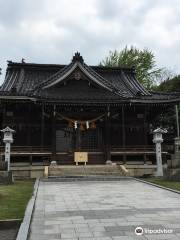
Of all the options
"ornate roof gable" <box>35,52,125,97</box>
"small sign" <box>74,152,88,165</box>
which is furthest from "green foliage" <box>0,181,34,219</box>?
"ornate roof gable" <box>35,52,125,97</box>

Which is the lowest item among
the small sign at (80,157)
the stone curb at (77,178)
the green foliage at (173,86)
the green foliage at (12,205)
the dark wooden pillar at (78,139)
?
the green foliage at (12,205)

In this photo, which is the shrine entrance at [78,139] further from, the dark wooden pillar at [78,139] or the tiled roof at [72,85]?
the tiled roof at [72,85]

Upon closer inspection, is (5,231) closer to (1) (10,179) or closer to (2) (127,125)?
(1) (10,179)

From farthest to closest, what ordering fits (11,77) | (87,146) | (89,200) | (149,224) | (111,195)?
(11,77) < (87,146) < (111,195) < (89,200) < (149,224)

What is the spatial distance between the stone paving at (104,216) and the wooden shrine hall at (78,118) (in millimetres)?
Answer: 12835

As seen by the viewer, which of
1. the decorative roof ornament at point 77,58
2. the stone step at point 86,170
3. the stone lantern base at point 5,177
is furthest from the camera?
the decorative roof ornament at point 77,58

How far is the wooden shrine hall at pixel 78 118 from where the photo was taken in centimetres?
2670

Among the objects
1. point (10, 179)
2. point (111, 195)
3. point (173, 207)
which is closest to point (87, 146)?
point (10, 179)

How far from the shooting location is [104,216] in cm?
964

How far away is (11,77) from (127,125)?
12.3 metres

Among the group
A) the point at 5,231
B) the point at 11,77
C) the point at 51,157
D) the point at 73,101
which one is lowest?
the point at 5,231

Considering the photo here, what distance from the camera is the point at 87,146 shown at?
28.2m

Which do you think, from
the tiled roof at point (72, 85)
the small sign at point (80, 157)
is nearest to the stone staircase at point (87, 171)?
the small sign at point (80, 157)

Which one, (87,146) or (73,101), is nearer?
(73,101)
